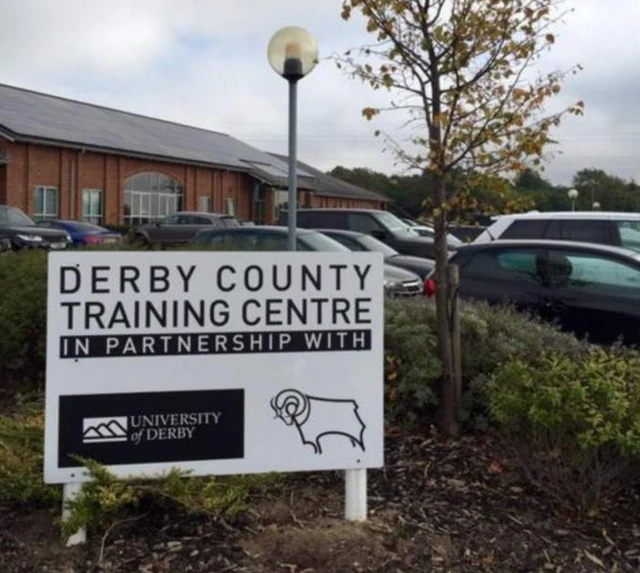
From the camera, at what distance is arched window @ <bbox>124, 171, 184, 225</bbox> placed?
125ft

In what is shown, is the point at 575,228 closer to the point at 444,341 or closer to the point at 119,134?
the point at 444,341

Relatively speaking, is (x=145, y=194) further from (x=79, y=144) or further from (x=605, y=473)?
(x=605, y=473)

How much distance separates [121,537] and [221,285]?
1.15m

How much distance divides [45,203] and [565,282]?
95.9 ft

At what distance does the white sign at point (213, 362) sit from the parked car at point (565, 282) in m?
4.17

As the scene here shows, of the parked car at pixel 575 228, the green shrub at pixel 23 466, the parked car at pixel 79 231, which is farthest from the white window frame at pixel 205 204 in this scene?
the green shrub at pixel 23 466

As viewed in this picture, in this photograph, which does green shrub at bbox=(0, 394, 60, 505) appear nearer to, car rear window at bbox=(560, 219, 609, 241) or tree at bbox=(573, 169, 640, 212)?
car rear window at bbox=(560, 219, 609, 241)

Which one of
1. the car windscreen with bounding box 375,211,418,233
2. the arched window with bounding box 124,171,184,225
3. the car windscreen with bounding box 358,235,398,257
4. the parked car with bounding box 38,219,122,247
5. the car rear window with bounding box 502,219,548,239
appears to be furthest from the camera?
the arched window with bounding box 124,171,184,225

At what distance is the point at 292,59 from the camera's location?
7.38 meters

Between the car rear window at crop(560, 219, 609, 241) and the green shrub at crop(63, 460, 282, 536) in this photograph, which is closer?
the green shrub at crop(63, 460, 282, 536)

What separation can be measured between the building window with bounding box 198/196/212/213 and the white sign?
39002mm

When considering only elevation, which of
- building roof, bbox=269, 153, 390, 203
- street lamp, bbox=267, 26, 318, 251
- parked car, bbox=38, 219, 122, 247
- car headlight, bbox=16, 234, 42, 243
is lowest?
car headlight, bbox=16, 234, 42, 243

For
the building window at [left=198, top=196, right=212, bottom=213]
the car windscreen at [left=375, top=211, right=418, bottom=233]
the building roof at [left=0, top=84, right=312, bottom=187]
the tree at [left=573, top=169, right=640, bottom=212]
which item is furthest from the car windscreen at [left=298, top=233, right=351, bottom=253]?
the tree at [left=573, top=169, right=640, bottom=212]

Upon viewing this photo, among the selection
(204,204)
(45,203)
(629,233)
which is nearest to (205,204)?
(204,204)
